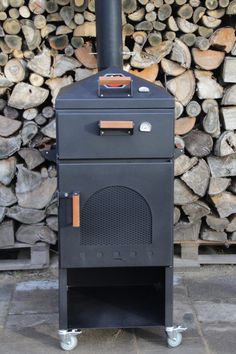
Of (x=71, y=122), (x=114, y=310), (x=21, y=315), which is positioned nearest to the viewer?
(x=71, y=122)

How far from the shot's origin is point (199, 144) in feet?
12.6

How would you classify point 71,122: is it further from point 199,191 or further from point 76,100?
point 199,191

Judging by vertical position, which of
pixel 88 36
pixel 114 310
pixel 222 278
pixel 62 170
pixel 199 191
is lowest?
pixel 222 278

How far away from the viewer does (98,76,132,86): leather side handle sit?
8.98 feet

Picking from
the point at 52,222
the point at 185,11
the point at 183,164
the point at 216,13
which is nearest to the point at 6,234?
the point at 52,222

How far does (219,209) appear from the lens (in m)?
3.93

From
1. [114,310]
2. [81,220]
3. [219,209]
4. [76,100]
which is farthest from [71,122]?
[219,209]

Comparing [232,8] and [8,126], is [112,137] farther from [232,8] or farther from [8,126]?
[232,8]

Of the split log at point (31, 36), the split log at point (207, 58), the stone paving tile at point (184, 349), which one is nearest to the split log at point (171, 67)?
the split log at point (207, 58)

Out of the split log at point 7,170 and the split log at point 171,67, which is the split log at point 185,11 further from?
the split log at point 7,170

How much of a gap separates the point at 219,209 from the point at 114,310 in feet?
3.98

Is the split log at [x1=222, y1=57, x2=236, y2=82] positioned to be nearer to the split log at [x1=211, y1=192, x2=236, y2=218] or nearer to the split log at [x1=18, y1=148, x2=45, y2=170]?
the split log at [x1=211, y1=192, x2=236, y2=218]

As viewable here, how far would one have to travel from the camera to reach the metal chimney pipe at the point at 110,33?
3217 millimetres

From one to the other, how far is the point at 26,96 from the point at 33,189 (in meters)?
0.62
